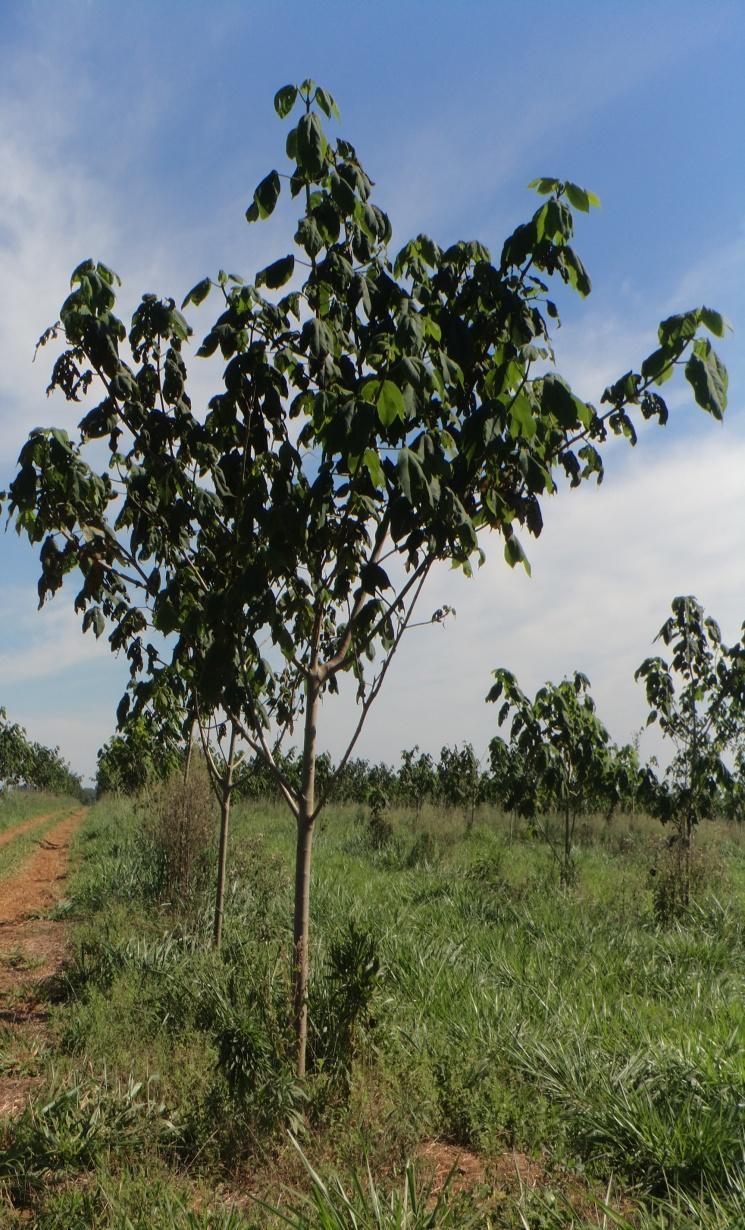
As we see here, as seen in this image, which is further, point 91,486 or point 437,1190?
point 91,486

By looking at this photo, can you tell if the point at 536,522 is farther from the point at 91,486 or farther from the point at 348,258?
the point at 91,486

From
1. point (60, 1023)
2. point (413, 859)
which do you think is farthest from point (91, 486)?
point (413, 859)

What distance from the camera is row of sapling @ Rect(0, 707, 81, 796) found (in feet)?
138

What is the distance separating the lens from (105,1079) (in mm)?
4352

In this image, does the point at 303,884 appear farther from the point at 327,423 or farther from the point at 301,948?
the point at 327,423

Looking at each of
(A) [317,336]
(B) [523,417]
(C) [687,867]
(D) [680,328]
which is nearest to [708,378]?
(D) [680,328]

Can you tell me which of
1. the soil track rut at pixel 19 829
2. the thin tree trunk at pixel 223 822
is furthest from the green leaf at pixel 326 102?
the soil track rut at pixel 19 829

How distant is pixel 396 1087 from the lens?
166 inches

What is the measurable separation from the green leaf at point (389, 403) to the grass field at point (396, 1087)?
108 inches

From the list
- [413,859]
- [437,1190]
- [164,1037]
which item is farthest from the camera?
[413,859]

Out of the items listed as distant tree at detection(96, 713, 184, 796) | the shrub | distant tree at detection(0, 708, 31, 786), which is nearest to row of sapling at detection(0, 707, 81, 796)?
distant tree at detection(0, 708, 31, 786)

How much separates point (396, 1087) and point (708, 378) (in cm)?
367

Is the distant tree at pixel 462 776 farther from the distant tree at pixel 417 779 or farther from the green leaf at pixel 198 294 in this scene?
the green leaf at pixel 198 294

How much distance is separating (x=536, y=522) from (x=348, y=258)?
1.64 m
